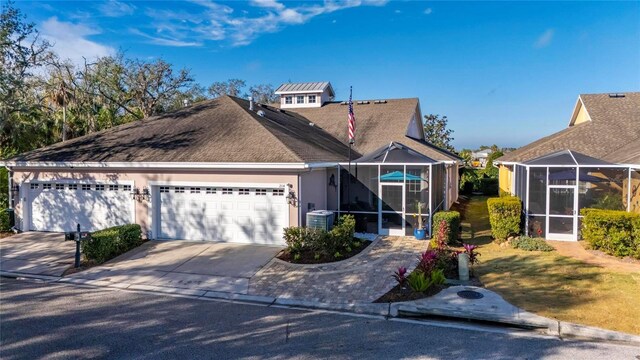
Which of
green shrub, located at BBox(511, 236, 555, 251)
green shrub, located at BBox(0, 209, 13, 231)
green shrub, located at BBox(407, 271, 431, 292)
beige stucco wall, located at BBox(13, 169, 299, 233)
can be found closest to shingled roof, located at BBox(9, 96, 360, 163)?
beige stucco wall, located at BBox(13, 169, 299, 233)

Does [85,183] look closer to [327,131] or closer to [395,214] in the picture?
[395,214]

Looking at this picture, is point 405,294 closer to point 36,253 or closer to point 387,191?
point 387,191

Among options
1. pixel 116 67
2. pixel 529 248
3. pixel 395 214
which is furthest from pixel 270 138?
pixel 116 67

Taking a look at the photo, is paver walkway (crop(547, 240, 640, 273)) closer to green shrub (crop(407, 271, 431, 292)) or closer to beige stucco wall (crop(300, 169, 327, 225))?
green shrub (crop(407, 271, 431, 292))

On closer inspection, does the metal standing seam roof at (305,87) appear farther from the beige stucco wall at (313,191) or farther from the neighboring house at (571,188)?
the neighboring house at (571,188)

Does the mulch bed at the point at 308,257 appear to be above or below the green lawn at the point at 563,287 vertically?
above

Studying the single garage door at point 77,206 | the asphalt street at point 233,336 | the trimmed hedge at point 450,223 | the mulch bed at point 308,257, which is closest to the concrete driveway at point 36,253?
the single garage door at point 77,206

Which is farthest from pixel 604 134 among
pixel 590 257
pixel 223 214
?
pixel 223 214
